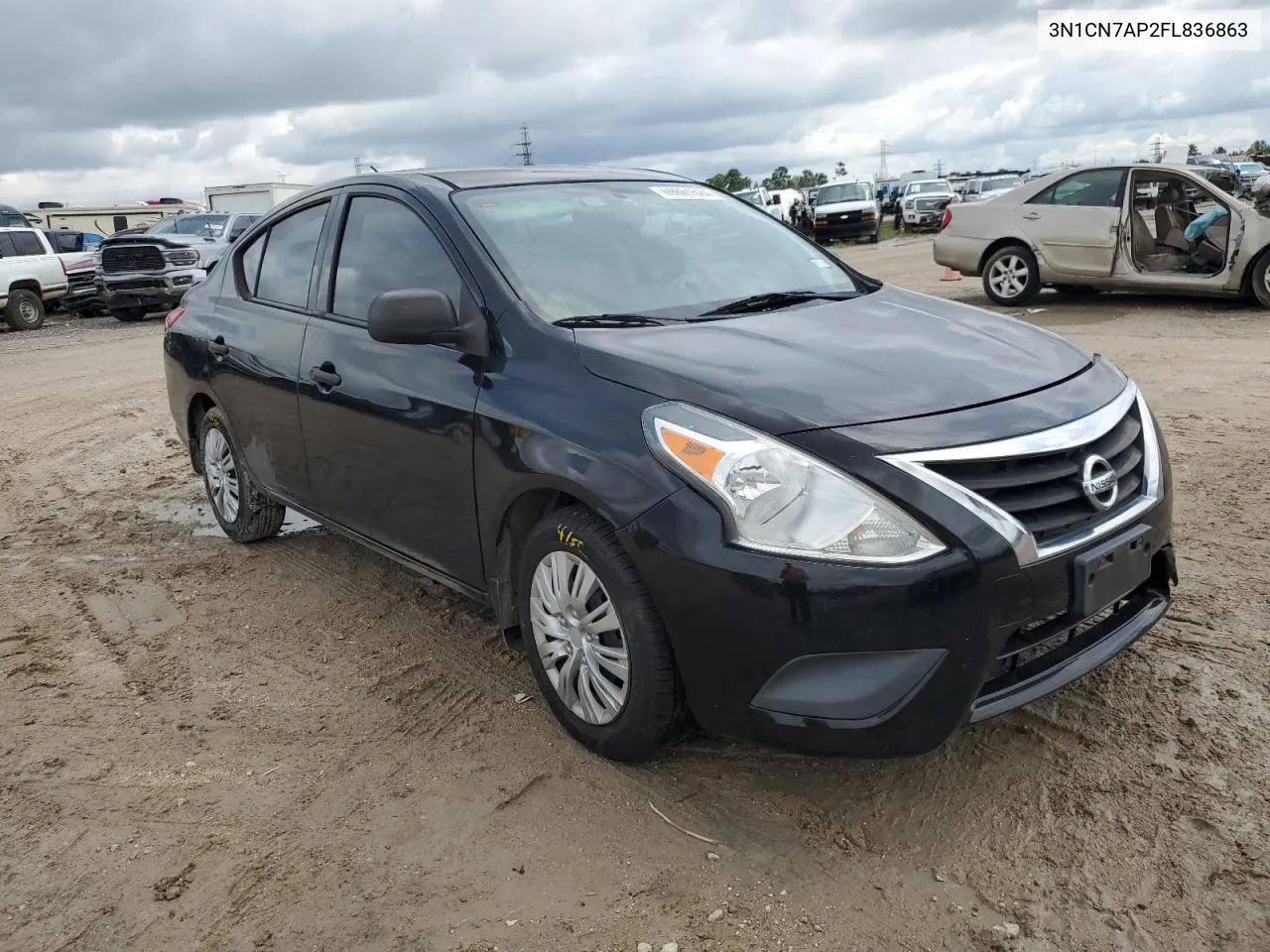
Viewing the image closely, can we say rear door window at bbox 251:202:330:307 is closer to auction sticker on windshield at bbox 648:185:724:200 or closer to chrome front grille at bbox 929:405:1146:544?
auction sticker on windshield at bbox 648:185:724:200

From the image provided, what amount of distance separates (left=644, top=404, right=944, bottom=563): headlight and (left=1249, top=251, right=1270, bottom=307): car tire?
33.7 feet

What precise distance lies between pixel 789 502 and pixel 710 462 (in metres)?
0.22

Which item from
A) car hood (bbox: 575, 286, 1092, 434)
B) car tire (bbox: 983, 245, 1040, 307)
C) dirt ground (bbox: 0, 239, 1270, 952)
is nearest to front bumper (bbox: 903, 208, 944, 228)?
car tire (bbox: 983, 245, 1040, 307)

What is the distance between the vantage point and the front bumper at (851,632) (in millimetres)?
2471

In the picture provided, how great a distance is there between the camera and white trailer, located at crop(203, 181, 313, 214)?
27.9 metres

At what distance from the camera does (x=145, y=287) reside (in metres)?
18.4

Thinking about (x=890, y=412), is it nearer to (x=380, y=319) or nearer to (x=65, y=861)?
(x=380, y=319)

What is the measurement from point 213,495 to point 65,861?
116 inches

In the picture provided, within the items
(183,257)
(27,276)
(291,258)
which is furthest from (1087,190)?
(27,276)

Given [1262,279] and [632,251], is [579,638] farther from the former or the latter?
[1262,279]

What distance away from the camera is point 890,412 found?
8.77 feet

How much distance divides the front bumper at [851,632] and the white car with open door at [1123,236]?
9.75 meters

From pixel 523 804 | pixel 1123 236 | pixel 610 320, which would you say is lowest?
pixel 523 804

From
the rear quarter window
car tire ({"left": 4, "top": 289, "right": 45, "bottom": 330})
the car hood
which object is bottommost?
car tire ({"left": 4, "top": 289, "right": 45, "bottom": 330})
